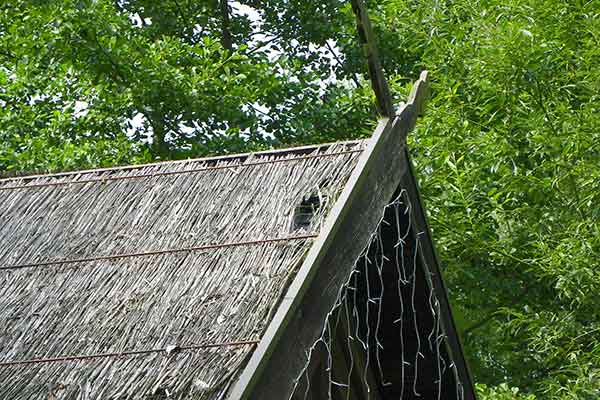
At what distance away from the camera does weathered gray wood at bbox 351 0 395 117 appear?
4.52 meters

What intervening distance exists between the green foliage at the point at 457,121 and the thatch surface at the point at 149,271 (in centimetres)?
482

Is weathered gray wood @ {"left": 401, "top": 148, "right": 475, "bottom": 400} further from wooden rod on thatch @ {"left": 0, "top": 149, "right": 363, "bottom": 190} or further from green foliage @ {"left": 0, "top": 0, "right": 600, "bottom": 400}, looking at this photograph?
green foliage @ {"left": 0, "top": 0, "right": 600, "bottom": 400}

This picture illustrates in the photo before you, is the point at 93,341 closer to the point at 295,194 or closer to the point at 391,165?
the point at 295,194

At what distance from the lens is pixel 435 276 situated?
5.39 meters

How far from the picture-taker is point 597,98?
33.7 feet

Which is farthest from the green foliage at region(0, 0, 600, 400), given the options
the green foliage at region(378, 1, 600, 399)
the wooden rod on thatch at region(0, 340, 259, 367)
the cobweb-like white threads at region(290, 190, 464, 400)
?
the wooden rod on thatch at region(0, 340, 259, 367)

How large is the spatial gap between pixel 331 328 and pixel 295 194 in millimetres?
652

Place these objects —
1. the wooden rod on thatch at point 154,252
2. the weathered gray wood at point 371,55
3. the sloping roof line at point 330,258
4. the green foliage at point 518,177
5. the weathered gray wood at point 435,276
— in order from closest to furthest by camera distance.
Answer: the sloping roof line at point 330,258 < the wooden rod on thatch at point 154,252 < the weathered gray wood at point 371,55 < the weathered gray wood at point 435,276 < the green foliage at point 518,177

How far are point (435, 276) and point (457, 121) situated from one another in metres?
5.90

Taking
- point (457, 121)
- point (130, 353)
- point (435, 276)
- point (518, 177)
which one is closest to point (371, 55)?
point (435, 276)

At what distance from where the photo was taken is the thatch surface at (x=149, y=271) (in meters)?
3.85

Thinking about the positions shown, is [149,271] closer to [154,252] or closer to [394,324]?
[154,252]

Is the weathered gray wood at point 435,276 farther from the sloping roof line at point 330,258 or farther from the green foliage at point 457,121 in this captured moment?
the green foliage at point 457,121

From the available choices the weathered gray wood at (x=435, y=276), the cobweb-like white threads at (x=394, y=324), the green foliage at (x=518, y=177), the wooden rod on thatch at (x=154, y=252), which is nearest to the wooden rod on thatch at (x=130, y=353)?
the wooden rod on thatch at (x=154, y=252)
